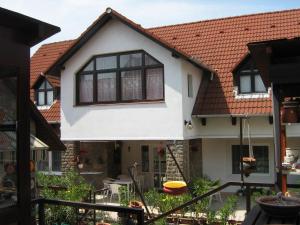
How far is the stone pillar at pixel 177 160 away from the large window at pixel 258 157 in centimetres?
245

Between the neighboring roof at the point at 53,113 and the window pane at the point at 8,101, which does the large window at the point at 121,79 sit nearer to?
the neighboring roof at the point at 53,113

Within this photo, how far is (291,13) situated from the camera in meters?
16.6

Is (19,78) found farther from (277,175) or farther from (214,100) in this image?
(214,100)

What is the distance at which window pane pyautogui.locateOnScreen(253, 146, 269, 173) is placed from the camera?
1484 centimetres

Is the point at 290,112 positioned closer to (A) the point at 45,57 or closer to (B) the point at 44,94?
(B) the point at 44,94

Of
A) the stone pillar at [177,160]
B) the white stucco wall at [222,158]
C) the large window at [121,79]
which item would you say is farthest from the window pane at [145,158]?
the large window at [121,79]

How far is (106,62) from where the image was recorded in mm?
14617

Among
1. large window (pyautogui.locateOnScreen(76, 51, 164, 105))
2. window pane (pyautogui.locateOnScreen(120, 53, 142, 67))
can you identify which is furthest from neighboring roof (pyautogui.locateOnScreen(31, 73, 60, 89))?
window pane (pyautogui.locateOnScreen(120, 53, 142, 67))

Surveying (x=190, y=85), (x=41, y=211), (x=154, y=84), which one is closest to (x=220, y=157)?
(x=190, y=85)

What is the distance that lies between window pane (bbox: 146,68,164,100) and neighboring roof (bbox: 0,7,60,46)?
11071 mm

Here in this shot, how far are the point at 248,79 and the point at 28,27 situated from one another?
12.4 m

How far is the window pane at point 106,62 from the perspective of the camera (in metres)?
14.5

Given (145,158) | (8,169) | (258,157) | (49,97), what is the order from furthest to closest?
(49,97) < (145,158) < (258,157) < (8,169)

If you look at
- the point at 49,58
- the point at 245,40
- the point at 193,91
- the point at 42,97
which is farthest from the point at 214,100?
the point at 49,58
